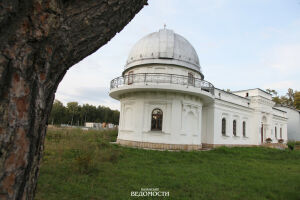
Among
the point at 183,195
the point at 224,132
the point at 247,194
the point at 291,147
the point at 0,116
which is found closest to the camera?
the point at 0,116

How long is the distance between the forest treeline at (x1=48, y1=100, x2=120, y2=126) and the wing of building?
39117 mm

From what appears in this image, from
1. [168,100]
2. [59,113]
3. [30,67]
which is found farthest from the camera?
[59,113]

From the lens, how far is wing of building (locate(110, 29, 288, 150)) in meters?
13.4

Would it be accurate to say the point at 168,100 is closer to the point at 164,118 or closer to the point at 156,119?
the point at 164,118

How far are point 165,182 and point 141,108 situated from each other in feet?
26.4

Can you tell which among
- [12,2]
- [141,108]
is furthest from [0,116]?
[141,108]

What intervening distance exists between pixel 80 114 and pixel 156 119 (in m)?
43.4

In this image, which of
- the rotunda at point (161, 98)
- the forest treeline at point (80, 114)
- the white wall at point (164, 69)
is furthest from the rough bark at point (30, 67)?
the forest treeline at point (80, 114)

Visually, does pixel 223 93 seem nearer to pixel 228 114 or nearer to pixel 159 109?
pixel 228 114

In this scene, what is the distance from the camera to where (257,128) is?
2150 centimetres

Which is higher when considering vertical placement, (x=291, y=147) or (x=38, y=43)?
(x=38, y=43)

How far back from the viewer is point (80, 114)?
172 ft

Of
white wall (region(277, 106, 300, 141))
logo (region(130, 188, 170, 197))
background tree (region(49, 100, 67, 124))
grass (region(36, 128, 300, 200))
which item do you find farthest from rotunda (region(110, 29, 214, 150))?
background tree (region(49, 100, 67, 124))

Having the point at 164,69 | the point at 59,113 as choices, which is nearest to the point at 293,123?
the point at 164,69
